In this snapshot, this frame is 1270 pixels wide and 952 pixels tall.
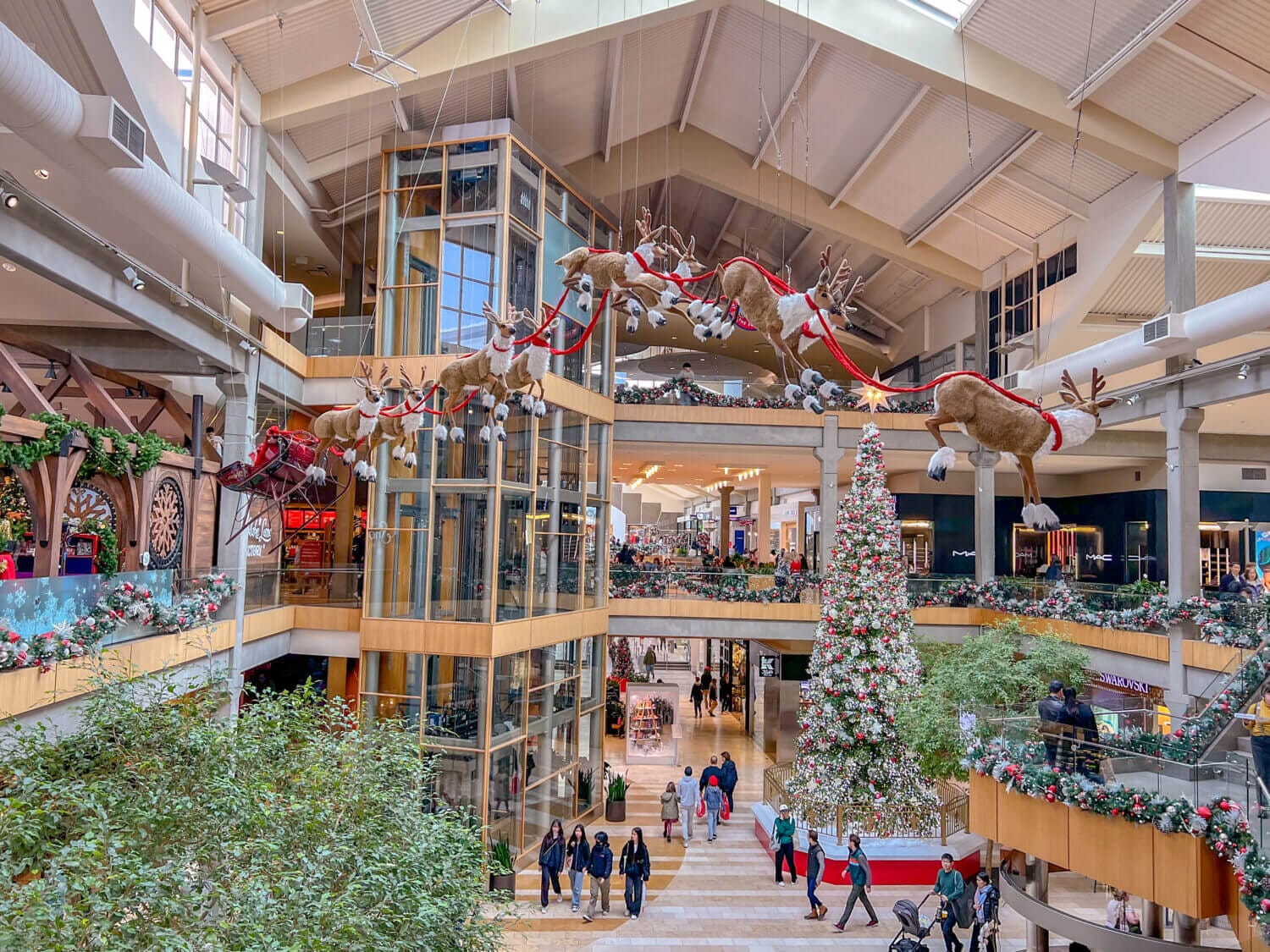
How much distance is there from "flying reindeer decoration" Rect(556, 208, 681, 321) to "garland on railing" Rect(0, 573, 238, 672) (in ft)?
21.9

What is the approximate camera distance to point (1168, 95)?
14.4m

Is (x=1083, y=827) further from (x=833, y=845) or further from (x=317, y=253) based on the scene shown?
(x=317, y=253)

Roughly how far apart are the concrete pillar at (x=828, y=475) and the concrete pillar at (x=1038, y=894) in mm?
10047

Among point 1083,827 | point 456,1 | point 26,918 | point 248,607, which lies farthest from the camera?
point 248,607

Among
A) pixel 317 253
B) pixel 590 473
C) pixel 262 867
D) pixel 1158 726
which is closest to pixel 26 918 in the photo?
pixel 262 867

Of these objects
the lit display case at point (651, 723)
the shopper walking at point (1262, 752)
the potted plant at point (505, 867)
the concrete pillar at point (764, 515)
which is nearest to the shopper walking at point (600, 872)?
the potted plant at point (505, 867)

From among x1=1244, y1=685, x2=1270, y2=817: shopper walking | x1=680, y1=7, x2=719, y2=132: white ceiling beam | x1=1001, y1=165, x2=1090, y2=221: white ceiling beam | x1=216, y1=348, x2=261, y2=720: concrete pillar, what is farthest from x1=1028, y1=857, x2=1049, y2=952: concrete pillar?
x1=680, y1=7, x2=719, y2=132: white ceiling beam

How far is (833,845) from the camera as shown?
15.0m

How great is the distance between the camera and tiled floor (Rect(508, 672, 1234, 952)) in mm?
11945

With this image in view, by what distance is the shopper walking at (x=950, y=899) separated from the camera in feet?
37.2

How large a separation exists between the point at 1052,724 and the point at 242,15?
45.6 ft

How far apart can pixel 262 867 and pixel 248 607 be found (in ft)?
33.8

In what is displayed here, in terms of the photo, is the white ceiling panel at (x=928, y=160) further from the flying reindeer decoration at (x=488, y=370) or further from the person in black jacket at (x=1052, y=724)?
the flying reindeer decoration at (x=488, y=370)

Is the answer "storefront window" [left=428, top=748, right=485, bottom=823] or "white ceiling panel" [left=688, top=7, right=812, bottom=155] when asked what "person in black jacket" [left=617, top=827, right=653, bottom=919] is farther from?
"white ceiling panel" [left=688, top=7, right=812, bottom=155]
